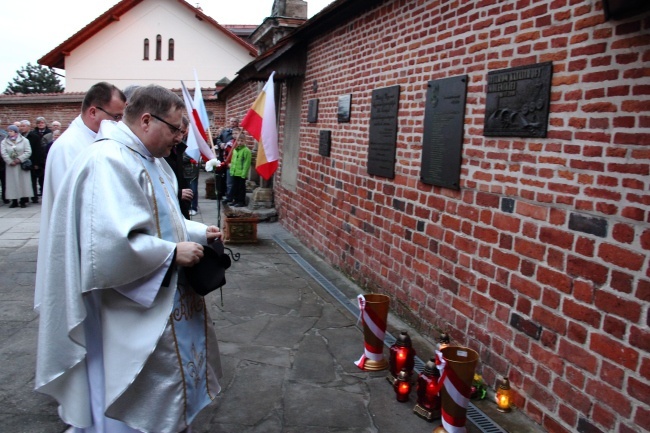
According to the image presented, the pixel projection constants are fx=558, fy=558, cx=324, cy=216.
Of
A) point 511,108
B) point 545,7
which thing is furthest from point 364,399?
point 545,7

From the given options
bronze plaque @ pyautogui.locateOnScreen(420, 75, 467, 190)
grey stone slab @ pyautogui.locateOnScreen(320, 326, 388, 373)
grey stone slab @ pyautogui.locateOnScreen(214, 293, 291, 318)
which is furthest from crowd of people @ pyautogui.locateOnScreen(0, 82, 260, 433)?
grey stone slab @ pyautogui.locateOnScreen(214, 293, 291, 318)

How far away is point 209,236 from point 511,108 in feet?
7.12

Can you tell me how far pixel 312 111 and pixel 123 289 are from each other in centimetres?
628

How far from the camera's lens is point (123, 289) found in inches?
95.2

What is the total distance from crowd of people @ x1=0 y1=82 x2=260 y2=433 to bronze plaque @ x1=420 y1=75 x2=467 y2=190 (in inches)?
95.5

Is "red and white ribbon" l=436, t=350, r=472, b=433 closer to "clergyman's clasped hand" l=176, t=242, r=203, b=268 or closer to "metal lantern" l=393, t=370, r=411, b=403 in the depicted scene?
"metal lantern" l=393, t=370, r=411, b=403

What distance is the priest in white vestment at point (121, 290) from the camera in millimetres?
2350

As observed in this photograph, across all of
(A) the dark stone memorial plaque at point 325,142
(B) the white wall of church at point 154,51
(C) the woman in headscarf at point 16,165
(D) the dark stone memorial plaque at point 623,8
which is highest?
(B) the white wall of church at point 154,51

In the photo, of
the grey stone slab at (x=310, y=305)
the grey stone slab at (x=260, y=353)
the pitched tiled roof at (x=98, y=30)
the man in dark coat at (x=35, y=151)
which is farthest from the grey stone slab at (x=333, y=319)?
the pitched tiled roof at (x=98, y=30)

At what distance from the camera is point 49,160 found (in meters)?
3.52

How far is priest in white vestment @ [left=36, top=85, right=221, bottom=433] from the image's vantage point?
235cm

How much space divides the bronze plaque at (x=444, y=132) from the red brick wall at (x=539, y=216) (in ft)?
0.26

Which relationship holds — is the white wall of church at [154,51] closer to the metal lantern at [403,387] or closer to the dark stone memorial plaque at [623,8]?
the metal lantern at [403,387]

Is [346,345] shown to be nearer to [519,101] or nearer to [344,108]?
[519,101]
